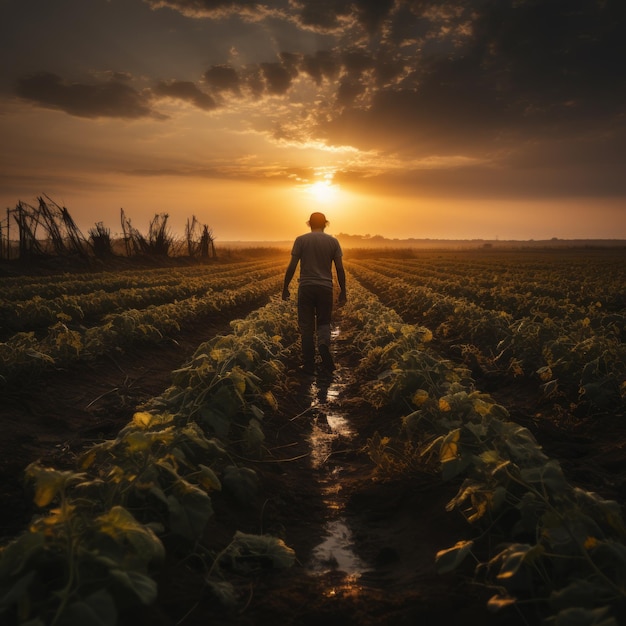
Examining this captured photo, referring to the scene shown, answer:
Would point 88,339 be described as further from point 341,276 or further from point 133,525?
point 133,525

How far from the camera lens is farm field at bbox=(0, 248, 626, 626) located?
213 cm

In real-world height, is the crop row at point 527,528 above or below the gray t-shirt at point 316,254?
below

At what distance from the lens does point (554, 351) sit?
264 inches

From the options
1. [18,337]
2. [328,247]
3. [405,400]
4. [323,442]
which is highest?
[328,247]

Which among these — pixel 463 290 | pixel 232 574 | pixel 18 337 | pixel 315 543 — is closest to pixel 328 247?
pixel 18 337

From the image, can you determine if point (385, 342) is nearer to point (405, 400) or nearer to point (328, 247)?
point (328, 247)

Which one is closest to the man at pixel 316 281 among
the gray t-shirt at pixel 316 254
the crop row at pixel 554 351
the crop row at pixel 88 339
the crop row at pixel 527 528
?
the gray t-shirt at pixel 316 254

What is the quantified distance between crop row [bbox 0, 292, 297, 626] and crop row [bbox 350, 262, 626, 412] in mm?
4025

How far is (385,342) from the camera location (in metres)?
8.94

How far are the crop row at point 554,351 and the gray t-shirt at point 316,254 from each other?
2919 millimetres

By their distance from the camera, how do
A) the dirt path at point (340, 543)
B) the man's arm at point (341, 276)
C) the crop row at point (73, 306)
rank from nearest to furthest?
1. the dirt path at point (340, 543)
2. the man's arm at point (341, 276)
3. the crop row at point (73, 306)

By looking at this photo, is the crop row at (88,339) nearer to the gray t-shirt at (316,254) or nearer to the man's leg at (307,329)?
the man's leg at (307,329)

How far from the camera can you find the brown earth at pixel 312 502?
253cm

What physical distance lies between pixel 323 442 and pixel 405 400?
104 cm
